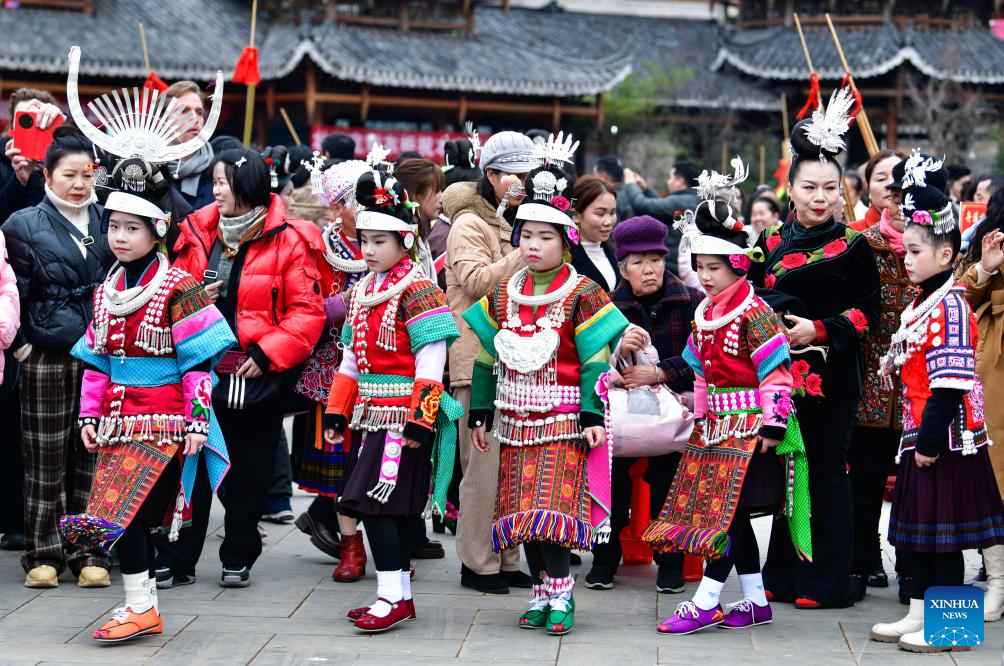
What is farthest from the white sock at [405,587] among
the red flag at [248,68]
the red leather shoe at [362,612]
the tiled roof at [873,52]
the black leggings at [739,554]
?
the tiled roof at [873,52]

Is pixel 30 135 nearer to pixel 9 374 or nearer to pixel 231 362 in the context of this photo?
pixel 9 374

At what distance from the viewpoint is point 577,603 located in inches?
223

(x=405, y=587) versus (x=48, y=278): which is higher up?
(x=48, y=278)

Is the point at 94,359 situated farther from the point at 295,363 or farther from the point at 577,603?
the point at 577,603

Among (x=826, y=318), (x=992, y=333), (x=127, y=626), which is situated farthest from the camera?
(x=992, y=333)

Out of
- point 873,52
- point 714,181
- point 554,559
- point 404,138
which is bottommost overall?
point 554,559

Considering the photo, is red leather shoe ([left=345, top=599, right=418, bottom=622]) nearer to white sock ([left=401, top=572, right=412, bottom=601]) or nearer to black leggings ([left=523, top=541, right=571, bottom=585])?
white sock ([left=401, top=572, right=412, bottom=601])

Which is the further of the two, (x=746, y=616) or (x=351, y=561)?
(x=351, y=561)

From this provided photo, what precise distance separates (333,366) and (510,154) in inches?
49.2

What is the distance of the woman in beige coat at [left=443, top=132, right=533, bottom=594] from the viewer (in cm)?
581

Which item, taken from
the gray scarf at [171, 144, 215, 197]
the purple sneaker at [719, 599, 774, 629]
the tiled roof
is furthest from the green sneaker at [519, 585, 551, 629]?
the tiled roof

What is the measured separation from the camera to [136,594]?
4980mm

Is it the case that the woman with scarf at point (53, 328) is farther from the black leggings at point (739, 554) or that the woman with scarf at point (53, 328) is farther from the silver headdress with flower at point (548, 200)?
the black leggings at point (739, 554)

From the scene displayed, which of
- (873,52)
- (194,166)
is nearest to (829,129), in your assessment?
(194,166)
